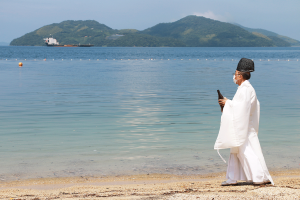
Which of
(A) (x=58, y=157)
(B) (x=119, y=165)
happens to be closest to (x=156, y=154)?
(B) (x=119, y=165)

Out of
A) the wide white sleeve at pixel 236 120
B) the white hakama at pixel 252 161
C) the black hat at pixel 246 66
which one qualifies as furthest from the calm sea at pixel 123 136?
the black hat at pixel 246 66

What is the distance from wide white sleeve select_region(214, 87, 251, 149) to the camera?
5949 millimetres

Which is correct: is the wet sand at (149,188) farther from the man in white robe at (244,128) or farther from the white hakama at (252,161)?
the man in white robe at (244,128)

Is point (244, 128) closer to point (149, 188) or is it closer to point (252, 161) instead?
point (252, 161)

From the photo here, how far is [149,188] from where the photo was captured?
7117mm

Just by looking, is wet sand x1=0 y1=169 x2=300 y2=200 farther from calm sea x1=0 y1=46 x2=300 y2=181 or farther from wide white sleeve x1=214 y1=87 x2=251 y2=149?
wide white sleeve x1=214 y1=87 x2=251 y2=149

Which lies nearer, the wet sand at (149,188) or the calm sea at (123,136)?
the wet sand at (149,188)

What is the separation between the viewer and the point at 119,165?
917cm

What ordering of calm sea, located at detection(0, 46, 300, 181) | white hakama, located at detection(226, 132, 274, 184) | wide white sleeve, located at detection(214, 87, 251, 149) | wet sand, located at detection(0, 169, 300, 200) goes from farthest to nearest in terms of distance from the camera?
calm sea, located at detection(0, 46, 300, 181)
white hakama, located at detection(226, 132, 274, 184)
wide white sleeve, located at detection(214, 87, 251, 149)
wet sand, located at detection(0, 169, 300, 200)

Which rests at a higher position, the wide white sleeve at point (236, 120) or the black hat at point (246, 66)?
the black hat at point (246, 66)

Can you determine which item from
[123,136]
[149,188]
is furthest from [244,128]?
[123,136]

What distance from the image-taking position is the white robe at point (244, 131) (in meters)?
5.97

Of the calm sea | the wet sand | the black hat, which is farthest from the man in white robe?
the calm sea

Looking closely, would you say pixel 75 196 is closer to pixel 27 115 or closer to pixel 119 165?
pixel 119 165
